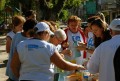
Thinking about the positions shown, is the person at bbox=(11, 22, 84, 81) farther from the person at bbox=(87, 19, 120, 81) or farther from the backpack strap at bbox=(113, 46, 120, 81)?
the backpack strap at bbox=(113, 46, 120, 81)

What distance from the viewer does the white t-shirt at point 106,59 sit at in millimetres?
4309

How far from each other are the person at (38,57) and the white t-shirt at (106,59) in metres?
0.45

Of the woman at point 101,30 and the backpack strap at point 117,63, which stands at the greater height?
the woman at point 101,30

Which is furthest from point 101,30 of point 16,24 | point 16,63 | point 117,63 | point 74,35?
point 74,35

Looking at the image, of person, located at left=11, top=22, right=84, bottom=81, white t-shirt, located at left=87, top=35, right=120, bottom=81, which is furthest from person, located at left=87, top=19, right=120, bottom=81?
person, located at left=11, top=22, right=84, bottom=81

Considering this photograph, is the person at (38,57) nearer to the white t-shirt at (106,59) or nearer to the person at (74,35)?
the white t-shirt at (106,59)

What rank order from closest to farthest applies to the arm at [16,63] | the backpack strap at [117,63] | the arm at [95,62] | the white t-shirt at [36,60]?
the backpack strap at [117,63] < the arm at [95,62] < the white t-shirt at [36,60] < the arm at [16,63]

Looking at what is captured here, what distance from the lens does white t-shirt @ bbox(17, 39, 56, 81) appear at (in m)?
4.54

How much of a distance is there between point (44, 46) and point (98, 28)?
3.46 feet

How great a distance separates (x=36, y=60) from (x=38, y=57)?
0.04 meters

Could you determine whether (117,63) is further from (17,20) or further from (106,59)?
(17,20)

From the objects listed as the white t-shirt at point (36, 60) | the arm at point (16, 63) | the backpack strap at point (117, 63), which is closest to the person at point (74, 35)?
the arm at point (16, 63)

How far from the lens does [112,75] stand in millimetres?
4344

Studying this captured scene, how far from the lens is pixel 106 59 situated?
4.34m
